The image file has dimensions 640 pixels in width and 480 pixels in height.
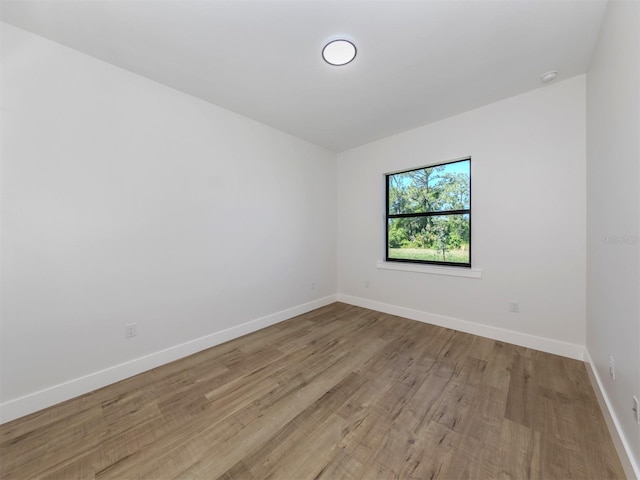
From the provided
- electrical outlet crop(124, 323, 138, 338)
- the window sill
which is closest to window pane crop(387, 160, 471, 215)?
the window sill

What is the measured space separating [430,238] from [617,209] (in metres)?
1.92

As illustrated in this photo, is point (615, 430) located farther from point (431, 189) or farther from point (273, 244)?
point (273, 244)

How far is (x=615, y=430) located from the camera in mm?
1366

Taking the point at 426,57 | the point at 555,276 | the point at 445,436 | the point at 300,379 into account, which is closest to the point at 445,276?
the point at 555,276

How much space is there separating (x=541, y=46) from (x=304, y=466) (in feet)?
10.8

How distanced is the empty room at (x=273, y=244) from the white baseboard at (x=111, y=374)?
0.01m

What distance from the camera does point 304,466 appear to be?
4.16ft

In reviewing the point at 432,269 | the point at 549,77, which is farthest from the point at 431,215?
the point at 549,77

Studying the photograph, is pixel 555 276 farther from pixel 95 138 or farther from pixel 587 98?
pixel 95 138

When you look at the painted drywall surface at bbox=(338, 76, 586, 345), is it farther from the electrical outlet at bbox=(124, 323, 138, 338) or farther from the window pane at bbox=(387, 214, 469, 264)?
the electrical outlet at bbox=(124, 323, 138, 338)

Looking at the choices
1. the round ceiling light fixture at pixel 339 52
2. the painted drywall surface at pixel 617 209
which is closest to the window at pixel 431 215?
the painted drywall surface at pixel 617 209

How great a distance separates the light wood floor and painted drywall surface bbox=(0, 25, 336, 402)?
17.5 inches

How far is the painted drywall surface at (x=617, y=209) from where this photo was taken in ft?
3.80

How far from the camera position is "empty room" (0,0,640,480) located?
1.37 meters
